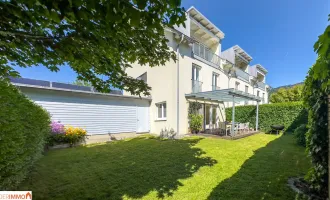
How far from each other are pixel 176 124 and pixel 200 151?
4.69m

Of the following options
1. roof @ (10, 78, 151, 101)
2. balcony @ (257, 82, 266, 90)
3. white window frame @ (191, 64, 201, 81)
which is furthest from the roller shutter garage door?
balcony @ (257, 82, 266, 90)

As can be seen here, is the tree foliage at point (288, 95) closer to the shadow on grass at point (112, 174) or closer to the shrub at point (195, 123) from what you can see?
the shrub at point (195, 123)

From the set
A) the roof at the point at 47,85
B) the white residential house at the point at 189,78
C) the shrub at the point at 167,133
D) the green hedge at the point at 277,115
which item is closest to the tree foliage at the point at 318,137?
the white residential house at the point at 189,78

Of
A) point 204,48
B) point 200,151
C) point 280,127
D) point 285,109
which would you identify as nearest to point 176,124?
point 200,151

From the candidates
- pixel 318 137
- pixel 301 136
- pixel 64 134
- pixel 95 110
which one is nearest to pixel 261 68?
pixel 301 136

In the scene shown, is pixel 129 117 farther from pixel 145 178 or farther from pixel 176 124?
pixel 145 178

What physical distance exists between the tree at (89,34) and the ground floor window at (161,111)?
31.9ft

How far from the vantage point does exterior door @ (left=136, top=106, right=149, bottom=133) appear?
44.9 feet

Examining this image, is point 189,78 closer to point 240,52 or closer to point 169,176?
point 169,176

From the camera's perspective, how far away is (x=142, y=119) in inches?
550

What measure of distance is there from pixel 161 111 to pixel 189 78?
3501 millimetres

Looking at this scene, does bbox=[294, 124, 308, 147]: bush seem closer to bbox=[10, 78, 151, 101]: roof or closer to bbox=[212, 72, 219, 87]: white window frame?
bbox=[212, 72, 219, 87]: white window frame

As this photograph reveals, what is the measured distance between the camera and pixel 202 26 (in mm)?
15391

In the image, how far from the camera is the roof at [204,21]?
14.2m
